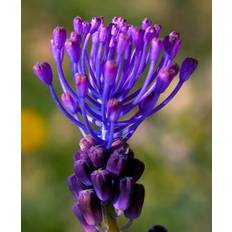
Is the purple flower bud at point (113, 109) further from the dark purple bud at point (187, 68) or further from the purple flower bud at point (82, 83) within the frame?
the dark purple bud at point (187, 68)

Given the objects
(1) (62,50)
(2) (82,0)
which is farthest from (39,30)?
(1) (62,50)

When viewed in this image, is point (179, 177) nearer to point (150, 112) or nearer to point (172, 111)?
point (172, 111)

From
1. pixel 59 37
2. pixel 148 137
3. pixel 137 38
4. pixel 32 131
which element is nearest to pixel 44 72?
pixel 59 37

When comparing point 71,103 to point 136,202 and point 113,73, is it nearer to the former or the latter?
point 113,73

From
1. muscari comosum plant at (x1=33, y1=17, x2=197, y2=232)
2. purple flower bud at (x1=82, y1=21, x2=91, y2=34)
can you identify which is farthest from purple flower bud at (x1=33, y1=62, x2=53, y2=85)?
purple flower bud at (x1=82, y1=21, x2=91, y2=34)

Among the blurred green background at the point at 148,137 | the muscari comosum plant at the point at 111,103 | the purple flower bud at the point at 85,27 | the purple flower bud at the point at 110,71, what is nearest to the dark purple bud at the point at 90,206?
the muscari comosum plant at the point at 111,103
